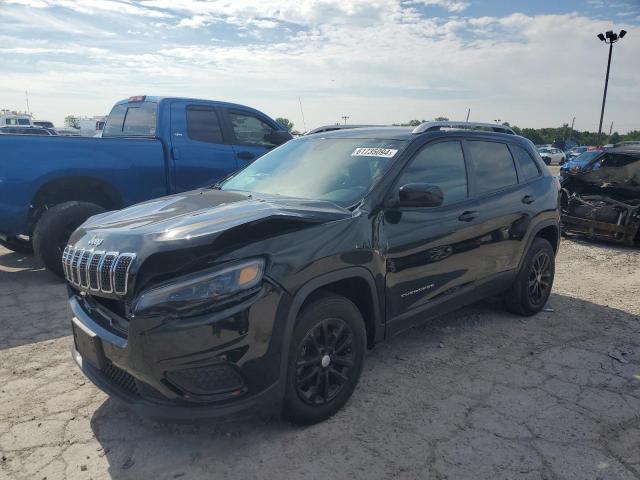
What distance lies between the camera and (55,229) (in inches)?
212

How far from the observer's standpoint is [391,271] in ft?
10.7

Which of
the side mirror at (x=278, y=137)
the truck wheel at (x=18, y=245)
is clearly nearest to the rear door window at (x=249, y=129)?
the side mirror at (x=278, y=137)

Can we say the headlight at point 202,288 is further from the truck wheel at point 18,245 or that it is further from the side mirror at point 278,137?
the truck wheel at point 18,245

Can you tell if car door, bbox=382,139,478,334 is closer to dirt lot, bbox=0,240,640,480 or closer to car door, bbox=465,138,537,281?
car door, bbox=465,138,537,281

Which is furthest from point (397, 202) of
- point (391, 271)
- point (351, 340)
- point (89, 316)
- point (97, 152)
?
point (97, 152)

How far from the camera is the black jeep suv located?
2432 millimetres

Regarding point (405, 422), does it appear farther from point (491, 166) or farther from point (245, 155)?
point (245, 155)

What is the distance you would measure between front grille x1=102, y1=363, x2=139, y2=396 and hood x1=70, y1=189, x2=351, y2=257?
2.08 feet

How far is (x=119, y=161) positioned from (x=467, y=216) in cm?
401

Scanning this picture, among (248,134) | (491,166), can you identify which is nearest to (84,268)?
(491,166)

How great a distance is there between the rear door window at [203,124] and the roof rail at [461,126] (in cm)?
375

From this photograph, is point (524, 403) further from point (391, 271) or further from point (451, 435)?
point (391, 271)

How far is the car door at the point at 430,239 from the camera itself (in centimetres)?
331

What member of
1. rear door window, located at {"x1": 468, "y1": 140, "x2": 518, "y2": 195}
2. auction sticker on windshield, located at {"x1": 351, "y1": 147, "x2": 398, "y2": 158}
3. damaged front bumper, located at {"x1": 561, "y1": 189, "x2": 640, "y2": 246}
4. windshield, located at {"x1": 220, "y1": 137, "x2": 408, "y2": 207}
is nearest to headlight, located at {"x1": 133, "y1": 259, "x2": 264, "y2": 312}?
windshield, located at {"x1": 220, "y1": 137, "x2": 408, "y2": 207}
